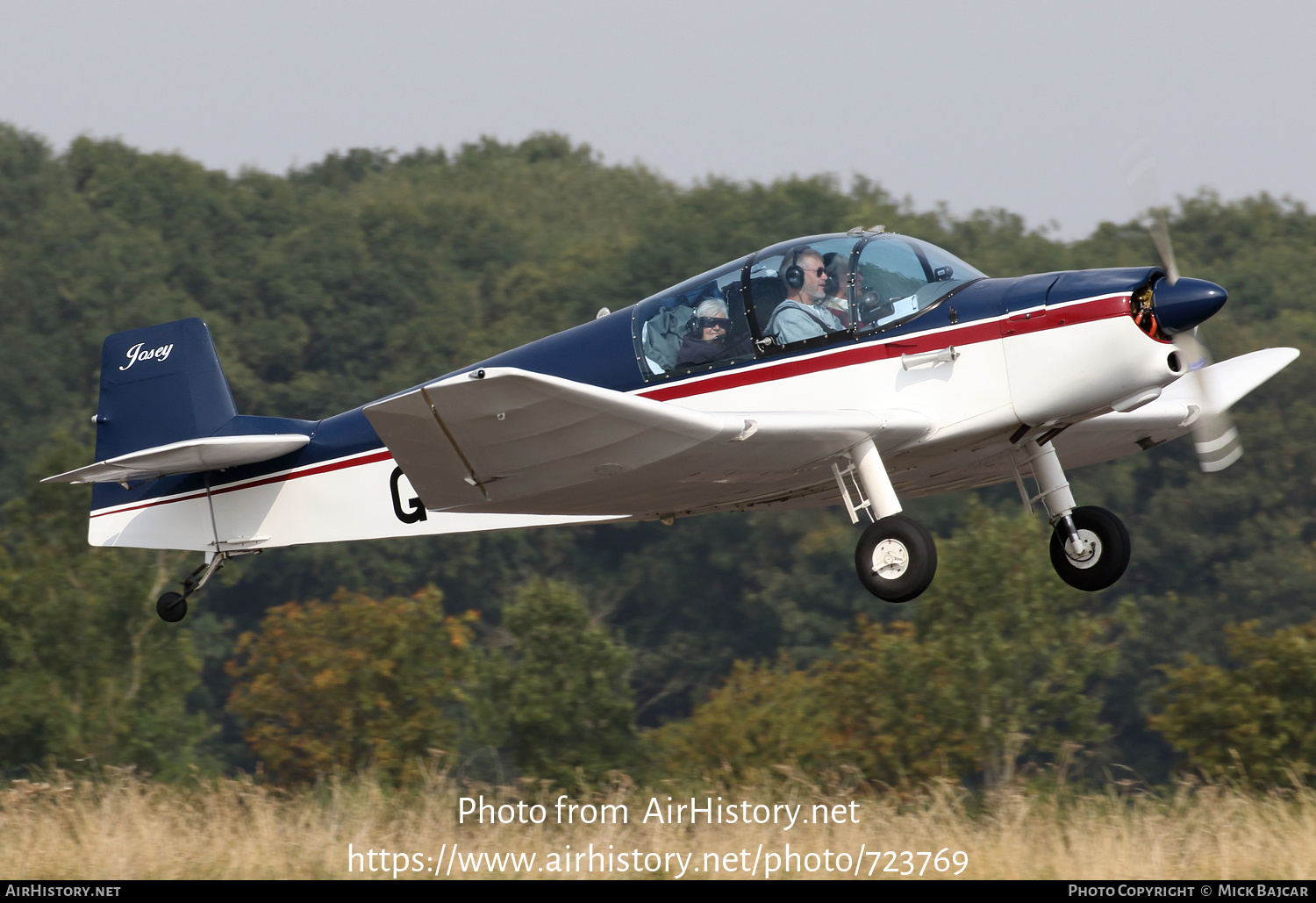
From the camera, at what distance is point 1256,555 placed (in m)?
38.1

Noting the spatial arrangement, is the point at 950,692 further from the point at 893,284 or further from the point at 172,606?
the point at 893,284

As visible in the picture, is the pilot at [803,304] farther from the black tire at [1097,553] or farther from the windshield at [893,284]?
the black tire at [1097,553]

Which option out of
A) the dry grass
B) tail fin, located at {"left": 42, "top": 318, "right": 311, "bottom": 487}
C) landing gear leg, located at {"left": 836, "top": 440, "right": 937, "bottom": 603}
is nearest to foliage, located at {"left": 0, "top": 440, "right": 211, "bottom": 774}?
tail fin, located at {"left": 42, "top": 318, "right": 311, "bottom": 487}

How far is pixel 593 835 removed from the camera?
917 centimetres

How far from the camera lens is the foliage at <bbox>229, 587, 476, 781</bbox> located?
2845 centimetres

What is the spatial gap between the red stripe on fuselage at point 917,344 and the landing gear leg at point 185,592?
376 cm

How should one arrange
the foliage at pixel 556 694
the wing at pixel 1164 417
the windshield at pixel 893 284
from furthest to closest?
1. the foliage at pixel 556 694
2. the wing at pixel 1164 417
3. the windshield at pixel 893 284

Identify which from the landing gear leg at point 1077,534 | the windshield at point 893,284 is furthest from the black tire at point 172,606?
the landing gear leg at point 1077,534

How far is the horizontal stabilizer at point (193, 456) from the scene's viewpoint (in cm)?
916

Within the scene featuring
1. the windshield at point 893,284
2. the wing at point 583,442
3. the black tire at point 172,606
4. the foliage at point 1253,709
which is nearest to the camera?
the wing at point 583,442

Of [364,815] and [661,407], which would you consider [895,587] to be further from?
[364,815]

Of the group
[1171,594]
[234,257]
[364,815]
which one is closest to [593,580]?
[1171,594]
